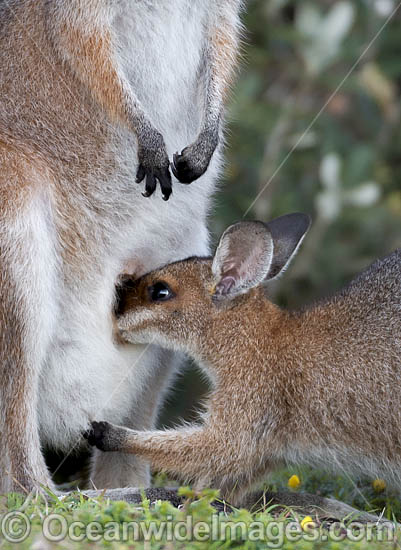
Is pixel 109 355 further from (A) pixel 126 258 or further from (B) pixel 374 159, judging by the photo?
(B) pixel 374 159

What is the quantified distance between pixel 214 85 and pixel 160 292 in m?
1.11

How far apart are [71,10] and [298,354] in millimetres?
1981

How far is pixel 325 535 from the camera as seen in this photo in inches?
Result: 141

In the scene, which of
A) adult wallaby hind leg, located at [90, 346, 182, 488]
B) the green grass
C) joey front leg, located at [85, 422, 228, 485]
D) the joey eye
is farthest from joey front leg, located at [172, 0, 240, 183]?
the green grass

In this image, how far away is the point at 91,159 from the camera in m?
4.79

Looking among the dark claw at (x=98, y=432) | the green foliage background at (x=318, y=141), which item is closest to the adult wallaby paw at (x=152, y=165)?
the dark claw at (x=98, y=432)

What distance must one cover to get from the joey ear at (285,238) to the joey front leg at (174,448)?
34.6 inches

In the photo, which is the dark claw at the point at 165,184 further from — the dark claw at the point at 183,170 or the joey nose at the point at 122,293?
the joey nose at the point at 122,293

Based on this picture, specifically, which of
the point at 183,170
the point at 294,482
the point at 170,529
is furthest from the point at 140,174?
the point at 170,529

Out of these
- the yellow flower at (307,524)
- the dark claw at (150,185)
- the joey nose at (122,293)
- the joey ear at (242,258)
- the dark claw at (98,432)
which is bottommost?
the dark claw at (98,432)

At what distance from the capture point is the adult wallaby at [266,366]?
4449mm

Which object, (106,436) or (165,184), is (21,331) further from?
(165,184)

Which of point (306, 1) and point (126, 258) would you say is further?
point (306, 1)

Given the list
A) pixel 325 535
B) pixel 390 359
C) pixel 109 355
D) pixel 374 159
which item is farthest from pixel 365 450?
pixel 374 159
